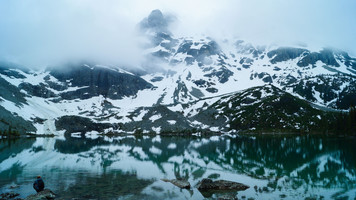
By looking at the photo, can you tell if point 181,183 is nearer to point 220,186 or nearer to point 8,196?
point 220,186

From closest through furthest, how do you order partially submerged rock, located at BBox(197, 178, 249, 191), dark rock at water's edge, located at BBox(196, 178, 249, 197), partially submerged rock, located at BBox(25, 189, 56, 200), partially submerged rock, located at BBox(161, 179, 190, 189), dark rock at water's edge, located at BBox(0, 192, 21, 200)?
partially submerged rock, located at BBox(25, 189, 56, 200), dark rock at water's edge, located at BBox(0, 192, 21, 200), dark rock at water's edge, located at BBox(196, 178, 249, 197), partially submerged rock, located at BBox(197, 178, 249, 191), partially submerged rock, located at BBox(161, 179, 190, 189)

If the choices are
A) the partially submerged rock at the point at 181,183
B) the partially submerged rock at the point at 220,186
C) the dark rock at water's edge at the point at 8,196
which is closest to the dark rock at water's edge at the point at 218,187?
the partially submerged rock at the point at 220,186

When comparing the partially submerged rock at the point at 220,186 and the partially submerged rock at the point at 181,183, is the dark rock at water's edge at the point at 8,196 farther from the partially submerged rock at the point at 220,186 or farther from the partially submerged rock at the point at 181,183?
the partially submerged rock at the point at 220,186

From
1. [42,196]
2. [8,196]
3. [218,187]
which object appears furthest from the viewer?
[218,187]

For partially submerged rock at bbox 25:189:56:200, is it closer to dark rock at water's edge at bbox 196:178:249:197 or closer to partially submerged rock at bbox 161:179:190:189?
partially submerged rock at bbox 161:179:190:189

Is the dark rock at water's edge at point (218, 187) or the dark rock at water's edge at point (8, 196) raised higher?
the dark rock at water's edge at point (8, 196)

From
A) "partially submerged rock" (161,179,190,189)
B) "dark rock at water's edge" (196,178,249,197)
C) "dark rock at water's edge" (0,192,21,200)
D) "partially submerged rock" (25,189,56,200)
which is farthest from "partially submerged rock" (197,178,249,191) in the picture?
"dark rock at water's edge" (0,192,21,200)

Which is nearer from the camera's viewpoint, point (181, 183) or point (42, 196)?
point (42, 196)

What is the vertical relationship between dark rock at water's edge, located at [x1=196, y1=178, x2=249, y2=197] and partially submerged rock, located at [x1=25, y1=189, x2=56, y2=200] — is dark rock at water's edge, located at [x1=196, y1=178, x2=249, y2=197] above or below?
below

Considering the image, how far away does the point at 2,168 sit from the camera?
5709 cm

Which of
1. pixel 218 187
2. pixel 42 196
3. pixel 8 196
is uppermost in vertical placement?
pixel 42 196

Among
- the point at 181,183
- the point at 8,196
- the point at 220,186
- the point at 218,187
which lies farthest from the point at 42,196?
the point at 220,186

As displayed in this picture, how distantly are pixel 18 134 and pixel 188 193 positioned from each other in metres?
195

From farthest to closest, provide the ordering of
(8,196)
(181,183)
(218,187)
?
(181,183), (218,187), (8,196)
